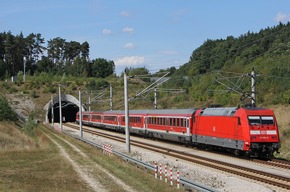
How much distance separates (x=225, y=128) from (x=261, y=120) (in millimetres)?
2831

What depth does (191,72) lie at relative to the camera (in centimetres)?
10306

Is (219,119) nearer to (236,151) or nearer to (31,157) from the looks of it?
(236,151)

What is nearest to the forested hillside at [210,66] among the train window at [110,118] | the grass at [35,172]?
the train window at [110,118]

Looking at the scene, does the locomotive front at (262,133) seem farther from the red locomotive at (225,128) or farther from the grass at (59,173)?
the grass at (59,173)

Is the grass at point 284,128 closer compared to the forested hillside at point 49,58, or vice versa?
the grass at point 284,128

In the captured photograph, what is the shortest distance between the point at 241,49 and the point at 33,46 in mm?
85333

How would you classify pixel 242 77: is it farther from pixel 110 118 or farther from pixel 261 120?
pixel 261 120

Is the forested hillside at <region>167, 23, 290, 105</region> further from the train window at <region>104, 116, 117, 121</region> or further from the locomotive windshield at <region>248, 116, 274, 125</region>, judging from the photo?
the train window at <region>104, 116, 117, 121</region>

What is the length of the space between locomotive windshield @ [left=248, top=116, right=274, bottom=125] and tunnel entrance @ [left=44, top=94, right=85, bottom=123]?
66.1m

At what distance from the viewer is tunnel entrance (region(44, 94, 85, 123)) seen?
104 meters

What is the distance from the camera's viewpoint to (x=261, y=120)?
90.5 feet

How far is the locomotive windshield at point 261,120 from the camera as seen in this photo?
1074 inches

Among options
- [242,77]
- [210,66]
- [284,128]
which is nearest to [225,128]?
[284,128]

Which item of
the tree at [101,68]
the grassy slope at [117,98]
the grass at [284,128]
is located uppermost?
the tree at [101,68]
